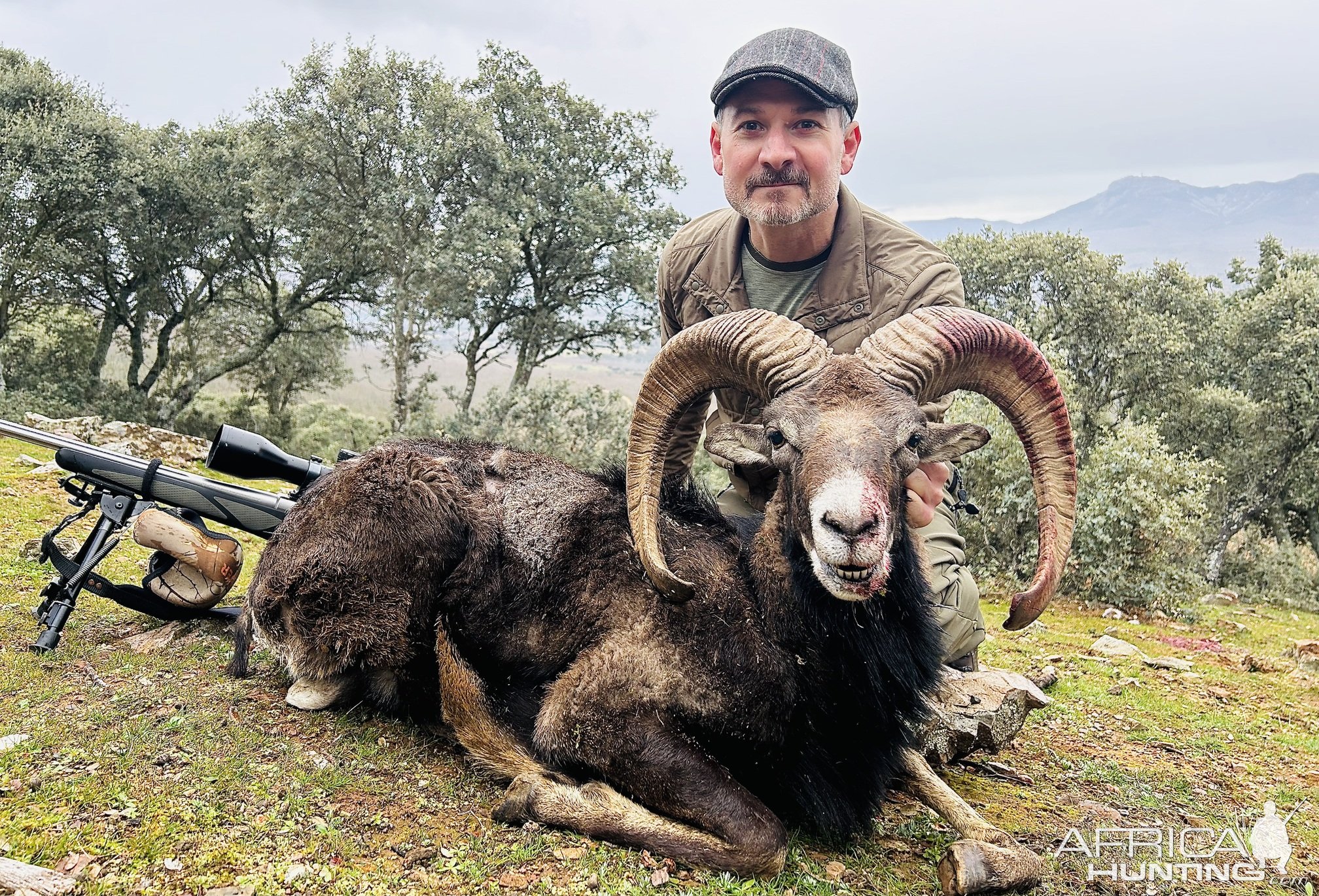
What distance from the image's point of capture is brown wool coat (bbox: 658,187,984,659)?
6.36 metres

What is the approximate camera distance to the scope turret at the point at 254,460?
6742 mm

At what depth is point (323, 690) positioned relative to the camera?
587 cm

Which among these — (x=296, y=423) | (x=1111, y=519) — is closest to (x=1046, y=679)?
(x=1111, y=519)

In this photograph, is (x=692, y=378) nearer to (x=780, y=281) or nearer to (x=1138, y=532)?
(x=780, y=281)

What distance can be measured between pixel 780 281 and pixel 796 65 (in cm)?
170

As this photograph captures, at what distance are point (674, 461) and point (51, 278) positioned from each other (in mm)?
33026

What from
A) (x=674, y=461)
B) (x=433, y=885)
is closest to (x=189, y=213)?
(x=674, y=461)

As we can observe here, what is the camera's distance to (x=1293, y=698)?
9445 millimetres

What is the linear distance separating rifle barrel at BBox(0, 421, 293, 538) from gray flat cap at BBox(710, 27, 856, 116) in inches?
201

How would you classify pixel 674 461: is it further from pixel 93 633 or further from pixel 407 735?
pixel 93 633

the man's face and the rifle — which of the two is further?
the rifle

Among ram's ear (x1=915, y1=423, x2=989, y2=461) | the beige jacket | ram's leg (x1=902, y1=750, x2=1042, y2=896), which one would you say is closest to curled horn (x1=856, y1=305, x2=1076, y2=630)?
ram's ear (x1=915, y1=423, x2=989, y2=461)

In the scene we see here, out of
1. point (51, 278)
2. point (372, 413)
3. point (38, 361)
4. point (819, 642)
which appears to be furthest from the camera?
point (372, 413)

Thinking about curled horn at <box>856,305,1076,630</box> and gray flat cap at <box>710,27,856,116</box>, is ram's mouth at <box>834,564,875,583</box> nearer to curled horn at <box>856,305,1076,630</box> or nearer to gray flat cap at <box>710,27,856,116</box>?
curled horn at <box>856,305,1076,630</box>
